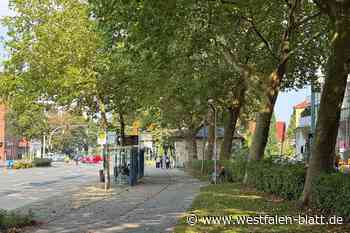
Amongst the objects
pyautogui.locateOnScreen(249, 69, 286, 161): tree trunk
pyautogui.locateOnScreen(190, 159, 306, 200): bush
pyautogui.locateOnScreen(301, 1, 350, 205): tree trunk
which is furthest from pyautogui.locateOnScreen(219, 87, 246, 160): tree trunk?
pyautogui.locateOnScreen(301, 1, 350, 205): tree trunk

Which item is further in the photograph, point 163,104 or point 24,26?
point 163,104

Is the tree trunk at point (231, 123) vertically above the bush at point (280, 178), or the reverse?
the tree trunk at point (231, 123)

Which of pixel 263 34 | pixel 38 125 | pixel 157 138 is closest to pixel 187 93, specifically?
pixel 263 34

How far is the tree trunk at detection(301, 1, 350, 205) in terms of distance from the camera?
1577 cm

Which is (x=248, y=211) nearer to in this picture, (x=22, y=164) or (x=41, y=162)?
(x=22, y=164)

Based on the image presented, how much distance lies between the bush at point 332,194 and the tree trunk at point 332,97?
0.99 metres

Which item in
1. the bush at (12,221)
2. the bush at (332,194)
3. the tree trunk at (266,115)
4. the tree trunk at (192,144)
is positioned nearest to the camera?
the bush at (332,194)

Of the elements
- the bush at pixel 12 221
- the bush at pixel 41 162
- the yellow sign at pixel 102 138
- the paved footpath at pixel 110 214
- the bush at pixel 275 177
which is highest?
the yellow sign at pixel 102 138

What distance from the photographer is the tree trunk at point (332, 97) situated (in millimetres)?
15773

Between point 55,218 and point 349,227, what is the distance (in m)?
8.13

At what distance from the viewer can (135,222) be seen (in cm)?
1459

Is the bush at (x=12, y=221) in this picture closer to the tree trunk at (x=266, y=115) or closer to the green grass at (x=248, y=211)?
the green grass at (x=248, y=211)

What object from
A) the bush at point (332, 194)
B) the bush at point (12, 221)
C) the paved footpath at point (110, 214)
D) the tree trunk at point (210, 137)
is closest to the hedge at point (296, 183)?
the bush at point (332, 194)

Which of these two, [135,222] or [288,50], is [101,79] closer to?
[288,50]
